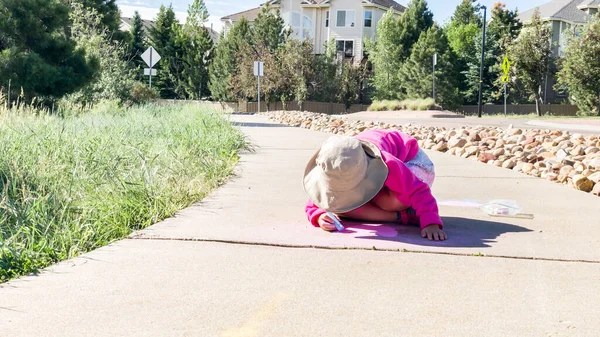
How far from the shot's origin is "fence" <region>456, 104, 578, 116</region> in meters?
47.8

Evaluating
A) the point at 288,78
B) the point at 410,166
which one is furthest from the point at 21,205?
the point at 288,78

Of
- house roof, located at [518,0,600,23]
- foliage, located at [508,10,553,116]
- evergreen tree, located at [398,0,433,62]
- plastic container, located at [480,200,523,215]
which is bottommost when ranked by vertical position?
plastic container, located at [480,200,523,215]

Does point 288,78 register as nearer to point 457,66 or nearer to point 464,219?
point 457,66

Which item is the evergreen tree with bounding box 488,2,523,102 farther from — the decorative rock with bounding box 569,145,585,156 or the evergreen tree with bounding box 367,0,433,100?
the decorative rock with bounding box 569,145,585,156

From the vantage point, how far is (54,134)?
816 centimetres

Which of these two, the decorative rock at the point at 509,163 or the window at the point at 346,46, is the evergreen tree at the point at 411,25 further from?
the decorative rock at the point at 509,163

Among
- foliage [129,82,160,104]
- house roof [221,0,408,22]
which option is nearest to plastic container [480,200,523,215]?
foliage [129,82,160,104]

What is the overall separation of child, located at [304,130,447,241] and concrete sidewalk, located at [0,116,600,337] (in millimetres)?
136

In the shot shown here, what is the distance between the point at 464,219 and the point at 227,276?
2543mm

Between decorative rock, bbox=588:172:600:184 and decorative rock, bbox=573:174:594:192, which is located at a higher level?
decorative rock, bbox=588:172:600:184

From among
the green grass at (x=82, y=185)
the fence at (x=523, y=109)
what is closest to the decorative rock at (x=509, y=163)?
the green grass at (x=82, y=185)

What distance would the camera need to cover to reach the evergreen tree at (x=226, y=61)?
48688 millimetres

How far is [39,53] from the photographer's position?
60.9ft

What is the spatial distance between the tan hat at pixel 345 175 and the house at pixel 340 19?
53299 mm
